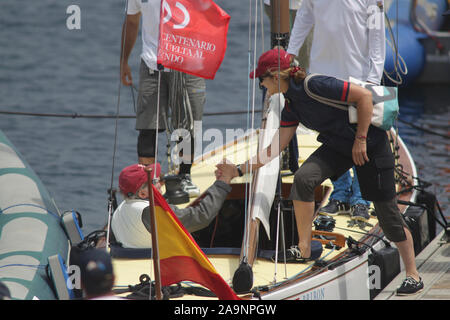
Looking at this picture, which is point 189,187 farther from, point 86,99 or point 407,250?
point 86,99

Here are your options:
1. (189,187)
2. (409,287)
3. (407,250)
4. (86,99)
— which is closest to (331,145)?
(407,250)

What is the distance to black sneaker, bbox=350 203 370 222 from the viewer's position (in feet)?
17.0

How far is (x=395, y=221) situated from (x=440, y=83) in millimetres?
11490

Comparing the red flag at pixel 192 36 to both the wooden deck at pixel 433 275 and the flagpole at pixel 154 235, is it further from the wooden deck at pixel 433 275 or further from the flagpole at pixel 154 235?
the wooden deck at pixel 433 275

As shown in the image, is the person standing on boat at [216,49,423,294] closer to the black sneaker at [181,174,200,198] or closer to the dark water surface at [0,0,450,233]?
the black sneaker at [181,174,200,198]

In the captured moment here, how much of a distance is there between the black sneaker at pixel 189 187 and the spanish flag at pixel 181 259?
1810 mm

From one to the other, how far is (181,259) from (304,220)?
36.0 inches

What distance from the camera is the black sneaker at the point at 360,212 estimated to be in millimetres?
5195

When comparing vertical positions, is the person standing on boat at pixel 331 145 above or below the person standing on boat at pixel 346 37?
below

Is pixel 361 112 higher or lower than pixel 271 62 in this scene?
lower

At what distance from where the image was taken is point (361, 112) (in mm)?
4047

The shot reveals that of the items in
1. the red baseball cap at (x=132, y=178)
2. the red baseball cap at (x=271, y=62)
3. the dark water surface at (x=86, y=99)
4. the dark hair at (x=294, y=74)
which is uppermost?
the red baseball cap at (x=271, y=62)

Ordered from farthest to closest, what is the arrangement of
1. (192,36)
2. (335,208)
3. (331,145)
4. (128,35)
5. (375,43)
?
1. (128,35)
2. (335,208)
3. (375,43)
4. (192,36)
5. (331,145)

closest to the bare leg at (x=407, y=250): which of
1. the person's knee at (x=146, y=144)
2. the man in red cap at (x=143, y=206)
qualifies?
the man in red cap at (x=143, y=206)
